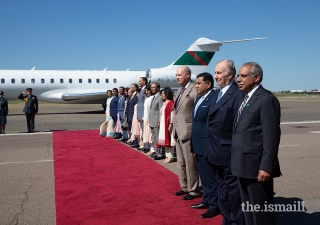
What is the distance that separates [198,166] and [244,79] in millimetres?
2049

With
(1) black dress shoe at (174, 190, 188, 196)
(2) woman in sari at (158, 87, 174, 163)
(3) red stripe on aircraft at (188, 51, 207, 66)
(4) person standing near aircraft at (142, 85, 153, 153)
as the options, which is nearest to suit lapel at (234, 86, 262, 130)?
(1) black dress shoe at (174, 190, 188, 196)

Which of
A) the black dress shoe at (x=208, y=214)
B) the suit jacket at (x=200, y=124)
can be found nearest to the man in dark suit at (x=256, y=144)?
the black dress shoe at (x=208, y=214)

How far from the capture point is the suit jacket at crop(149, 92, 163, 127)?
833cm

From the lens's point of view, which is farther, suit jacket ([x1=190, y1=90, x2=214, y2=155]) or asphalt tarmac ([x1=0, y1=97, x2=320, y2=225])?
suit jacket ([x1=190, y1=90, x2=214, y2=155])

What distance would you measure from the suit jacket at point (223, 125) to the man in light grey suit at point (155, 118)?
424 cm

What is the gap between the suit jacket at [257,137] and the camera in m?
3.09

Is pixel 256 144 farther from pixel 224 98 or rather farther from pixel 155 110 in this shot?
pixel 155 110

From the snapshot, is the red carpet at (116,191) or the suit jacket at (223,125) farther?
the red carpet at (116,191)

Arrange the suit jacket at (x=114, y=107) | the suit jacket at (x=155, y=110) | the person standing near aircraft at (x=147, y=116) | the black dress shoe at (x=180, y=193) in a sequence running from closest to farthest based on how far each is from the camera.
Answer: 1. the black dress shoe at (x=180, y=193)
2. the suit jacket at (x=155, y=110)
3. the person standing near aircraft at (x=147, y=116)
4. the suit jacket at (x=114, y=107)

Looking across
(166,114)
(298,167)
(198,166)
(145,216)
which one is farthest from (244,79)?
(298,167)

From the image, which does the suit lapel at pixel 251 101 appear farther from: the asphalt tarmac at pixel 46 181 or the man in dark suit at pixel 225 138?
the asphalt tarmac at pixel 46 181

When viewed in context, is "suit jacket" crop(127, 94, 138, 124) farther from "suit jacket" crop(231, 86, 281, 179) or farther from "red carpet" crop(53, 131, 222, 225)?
"suit jacket" crop(231, 86, 281, 179)

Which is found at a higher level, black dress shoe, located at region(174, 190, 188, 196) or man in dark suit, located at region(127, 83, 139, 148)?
man in dark suit, located at region(127, 83, 139, 148)

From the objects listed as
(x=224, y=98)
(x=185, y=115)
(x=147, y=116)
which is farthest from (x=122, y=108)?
(x=224, y=98)
